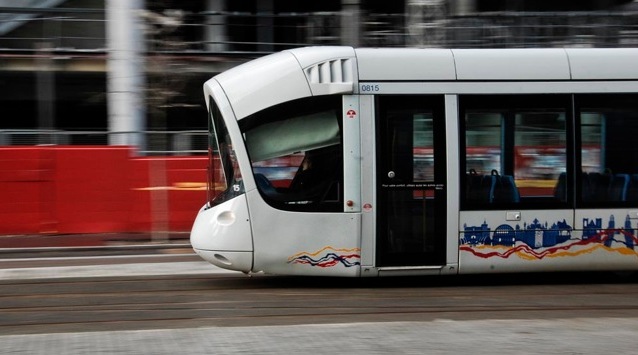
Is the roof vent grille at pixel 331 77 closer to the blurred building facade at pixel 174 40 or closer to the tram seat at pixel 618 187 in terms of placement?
the tram seat at pixel 618 187

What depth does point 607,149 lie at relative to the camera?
9.72 metres

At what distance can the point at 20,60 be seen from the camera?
744 inches

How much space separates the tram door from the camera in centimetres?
917

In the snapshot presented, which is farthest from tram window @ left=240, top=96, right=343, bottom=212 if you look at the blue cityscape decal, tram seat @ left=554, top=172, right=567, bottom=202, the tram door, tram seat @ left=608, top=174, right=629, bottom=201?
tram seat @ left=608, top=174, right=629, bottom=201

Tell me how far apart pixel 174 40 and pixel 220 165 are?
9680 millimetres

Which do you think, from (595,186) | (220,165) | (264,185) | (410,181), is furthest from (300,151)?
(595,186)

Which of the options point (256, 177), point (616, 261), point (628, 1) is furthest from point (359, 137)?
point (628, 1)

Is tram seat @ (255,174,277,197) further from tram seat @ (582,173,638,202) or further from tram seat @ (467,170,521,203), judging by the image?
tram seat @ (582,173,638,202)

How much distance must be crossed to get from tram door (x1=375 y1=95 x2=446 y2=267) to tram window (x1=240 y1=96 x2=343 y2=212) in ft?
1.63

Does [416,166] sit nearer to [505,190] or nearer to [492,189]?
[492,189]

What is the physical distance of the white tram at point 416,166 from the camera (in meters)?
9.12

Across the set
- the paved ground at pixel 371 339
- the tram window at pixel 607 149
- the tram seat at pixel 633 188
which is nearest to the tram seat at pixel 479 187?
the tram window at pixel 607 149

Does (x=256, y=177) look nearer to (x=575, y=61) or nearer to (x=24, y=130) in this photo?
(x=575, y=61)

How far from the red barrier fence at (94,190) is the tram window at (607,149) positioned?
26.0ft
